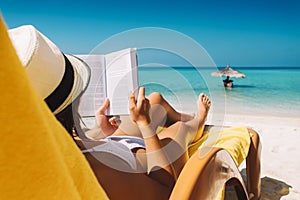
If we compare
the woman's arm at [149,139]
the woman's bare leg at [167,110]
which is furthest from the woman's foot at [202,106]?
the woman's arm at [149,139]

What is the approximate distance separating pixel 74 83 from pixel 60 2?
29.3 m

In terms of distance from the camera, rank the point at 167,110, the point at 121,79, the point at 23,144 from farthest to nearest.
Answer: the point at 167,110 < the point at 121,79 < the point at 23,144

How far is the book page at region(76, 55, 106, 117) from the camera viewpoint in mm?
1466

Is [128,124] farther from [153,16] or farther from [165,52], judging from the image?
[153,16]

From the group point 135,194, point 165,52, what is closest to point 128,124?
point 165,52

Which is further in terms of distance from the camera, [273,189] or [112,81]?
[273,189]

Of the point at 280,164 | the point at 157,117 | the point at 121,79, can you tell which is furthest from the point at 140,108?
the point at 280,164

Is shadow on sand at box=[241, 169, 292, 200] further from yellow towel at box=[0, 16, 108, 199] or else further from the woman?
yellow towel at box=[0, 16, 108, 199]

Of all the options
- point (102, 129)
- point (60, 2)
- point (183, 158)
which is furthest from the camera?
point (60, 2)

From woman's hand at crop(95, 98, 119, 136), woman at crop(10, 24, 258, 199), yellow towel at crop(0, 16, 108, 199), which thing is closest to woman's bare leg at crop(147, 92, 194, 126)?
woman at crop(10, 24, 258, 199)

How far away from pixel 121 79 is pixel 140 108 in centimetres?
32

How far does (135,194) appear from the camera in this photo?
3.31 ft

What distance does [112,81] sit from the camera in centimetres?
146

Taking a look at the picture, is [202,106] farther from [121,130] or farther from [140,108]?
[140,108]
